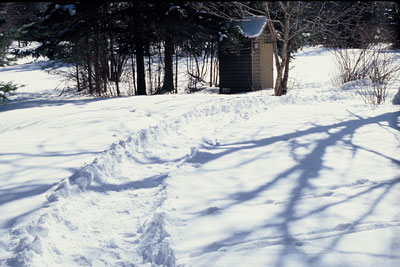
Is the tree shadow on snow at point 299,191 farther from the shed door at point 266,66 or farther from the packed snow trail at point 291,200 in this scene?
the shed door at point 266,66

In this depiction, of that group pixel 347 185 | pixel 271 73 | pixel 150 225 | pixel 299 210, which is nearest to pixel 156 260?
pixel 150 225

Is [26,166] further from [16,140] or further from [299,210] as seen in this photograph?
[299,210]

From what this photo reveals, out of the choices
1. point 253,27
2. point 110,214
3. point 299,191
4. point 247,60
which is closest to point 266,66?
point 247,60

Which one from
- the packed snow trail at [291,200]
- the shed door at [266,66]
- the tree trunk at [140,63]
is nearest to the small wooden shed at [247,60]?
the shed door at [266,66]

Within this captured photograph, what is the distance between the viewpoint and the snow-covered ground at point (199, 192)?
110 inches

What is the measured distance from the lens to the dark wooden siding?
17844 mm

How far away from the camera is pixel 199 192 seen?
405 cm

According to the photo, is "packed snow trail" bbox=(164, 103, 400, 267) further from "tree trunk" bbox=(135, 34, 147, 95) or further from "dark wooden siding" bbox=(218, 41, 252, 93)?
"dark wooden siding" bbox=(218, 41, 252, 93)

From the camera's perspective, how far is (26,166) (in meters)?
4.48

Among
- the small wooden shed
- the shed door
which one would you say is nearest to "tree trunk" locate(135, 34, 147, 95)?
the small wooden shed

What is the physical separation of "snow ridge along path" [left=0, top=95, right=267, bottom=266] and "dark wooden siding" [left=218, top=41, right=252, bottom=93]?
12.4m

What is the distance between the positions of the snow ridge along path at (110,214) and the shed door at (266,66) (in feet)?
43.8

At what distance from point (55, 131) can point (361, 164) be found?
5.04 meters

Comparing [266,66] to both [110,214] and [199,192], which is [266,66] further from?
[110,214]
